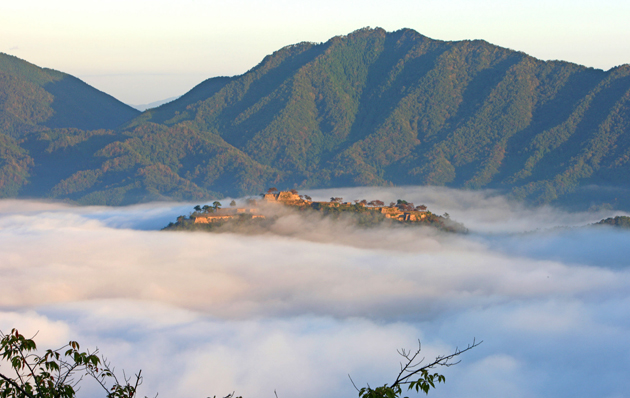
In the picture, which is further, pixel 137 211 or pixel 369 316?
pixel 137 211

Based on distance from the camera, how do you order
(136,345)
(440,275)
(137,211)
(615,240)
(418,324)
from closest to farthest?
1. (136,345)
2. (418,324)
3. (440,275)
4. (615,240)
5. (137,211)

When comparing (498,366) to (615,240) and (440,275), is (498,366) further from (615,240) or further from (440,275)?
(615,240)

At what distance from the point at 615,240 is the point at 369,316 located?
5032 cm

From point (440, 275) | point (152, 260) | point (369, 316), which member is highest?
point (152, 260)

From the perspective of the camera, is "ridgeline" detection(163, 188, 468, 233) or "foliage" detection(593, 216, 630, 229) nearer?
"ridgeline" detection(163, 188, 468, 233)

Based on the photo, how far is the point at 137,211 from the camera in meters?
178

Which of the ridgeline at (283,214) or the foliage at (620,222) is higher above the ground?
the foliage at (620,222)

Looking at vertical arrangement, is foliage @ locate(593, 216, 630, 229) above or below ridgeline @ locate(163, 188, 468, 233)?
above

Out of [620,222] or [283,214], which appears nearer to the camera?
[283,214]

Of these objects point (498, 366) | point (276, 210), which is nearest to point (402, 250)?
point (276, 210)

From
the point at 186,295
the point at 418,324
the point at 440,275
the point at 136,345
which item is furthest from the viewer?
the point at 440,275

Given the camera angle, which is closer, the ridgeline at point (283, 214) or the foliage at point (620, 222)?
the ridgeline at point (283, 214)

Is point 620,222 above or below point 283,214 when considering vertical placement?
above

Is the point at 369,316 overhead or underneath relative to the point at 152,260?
underneath
